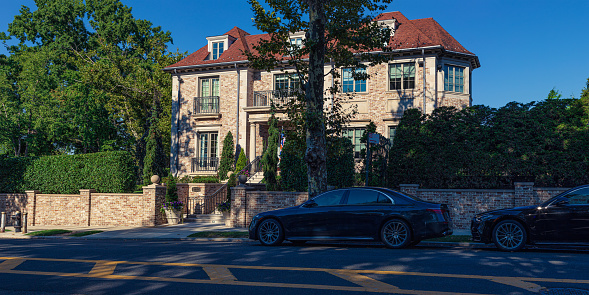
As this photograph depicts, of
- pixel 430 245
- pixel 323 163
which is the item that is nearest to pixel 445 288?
pixel 430 245

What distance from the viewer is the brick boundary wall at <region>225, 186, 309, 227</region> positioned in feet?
57.7

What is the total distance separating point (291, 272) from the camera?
7.75 m

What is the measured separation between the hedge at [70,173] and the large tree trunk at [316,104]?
33.4 feet

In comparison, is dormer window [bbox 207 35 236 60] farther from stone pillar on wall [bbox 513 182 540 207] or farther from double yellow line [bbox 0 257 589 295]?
double yellow line [bbox 0 257 589 295]

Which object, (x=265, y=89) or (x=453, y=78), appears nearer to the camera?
(x=453, y=78)

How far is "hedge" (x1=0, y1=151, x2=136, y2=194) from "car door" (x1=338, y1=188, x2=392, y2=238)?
42.3 ft

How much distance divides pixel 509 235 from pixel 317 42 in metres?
7.60

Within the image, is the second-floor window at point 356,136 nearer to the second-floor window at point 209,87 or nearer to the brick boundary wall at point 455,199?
the second-floor window at point 209,87

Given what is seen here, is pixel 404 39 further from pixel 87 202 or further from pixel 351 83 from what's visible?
pixel 87 202

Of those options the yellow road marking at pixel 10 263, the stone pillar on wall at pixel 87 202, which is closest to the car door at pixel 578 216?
the yellow road marking at pixel 10 263

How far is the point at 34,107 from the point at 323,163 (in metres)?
28.2

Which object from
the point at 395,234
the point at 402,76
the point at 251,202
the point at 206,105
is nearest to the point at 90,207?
the point at 251,202

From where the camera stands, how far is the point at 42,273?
809 cm

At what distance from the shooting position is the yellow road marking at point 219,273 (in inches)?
288
